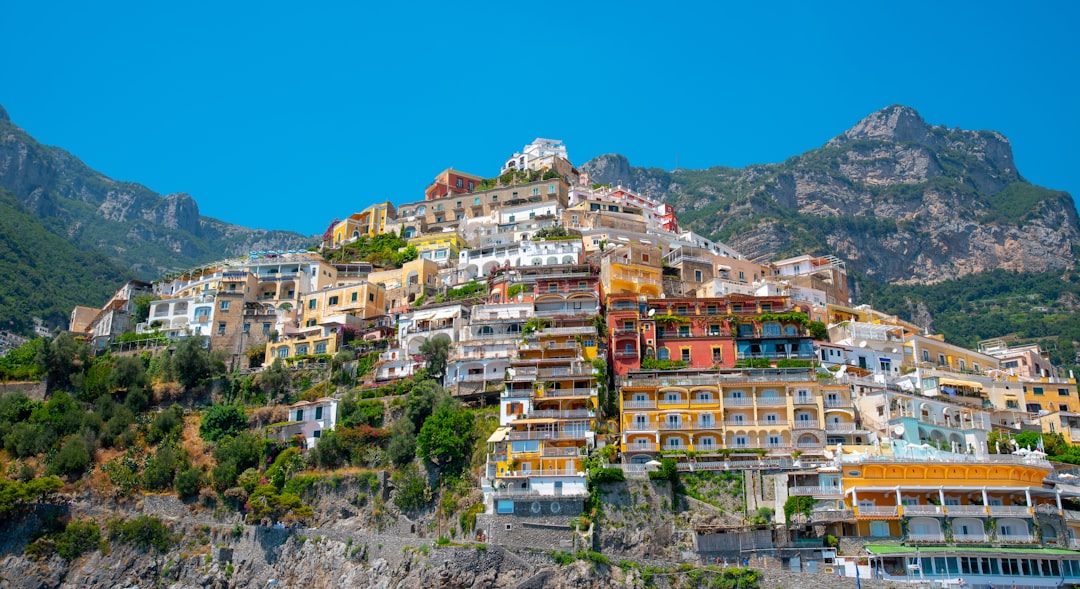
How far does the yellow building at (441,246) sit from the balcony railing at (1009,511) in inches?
1870

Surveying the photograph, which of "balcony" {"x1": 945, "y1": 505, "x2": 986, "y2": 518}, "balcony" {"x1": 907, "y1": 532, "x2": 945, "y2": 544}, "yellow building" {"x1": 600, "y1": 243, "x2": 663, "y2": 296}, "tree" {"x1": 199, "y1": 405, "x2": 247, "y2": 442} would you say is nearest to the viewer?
"balcony" {"x1": 907, "y1": 532, "x2": 945, "y2": 544}

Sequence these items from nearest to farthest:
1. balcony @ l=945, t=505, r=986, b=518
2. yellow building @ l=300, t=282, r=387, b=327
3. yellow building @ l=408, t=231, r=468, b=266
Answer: balcony @ l=945, t=505, r=986, b=518 → yellow building @ l=300, t=282, r=387, b=327 → yellow building @ l=408, t=231, r=468, b=266

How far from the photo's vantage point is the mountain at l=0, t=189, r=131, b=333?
369 feet

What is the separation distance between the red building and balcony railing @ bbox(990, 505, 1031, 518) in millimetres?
62873

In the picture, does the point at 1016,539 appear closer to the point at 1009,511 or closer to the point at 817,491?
the point at 1009,511

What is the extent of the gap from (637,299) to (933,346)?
22765 millimetres

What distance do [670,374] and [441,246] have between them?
35500mm

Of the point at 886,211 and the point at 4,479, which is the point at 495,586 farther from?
the point at 886,211

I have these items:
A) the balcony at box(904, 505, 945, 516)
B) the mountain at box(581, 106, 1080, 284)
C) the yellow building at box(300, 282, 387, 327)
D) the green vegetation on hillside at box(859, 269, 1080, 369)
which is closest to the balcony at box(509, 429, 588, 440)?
the balcony at box(904, 505, 945, 516)

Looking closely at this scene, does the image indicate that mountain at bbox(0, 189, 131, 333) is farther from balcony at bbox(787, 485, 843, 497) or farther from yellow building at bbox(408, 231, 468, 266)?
balcony at bbox(787, 485, 843, 497)

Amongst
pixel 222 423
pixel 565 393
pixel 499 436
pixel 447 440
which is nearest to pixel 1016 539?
pixel 565 393

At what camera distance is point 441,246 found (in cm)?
9044

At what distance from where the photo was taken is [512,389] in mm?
60188

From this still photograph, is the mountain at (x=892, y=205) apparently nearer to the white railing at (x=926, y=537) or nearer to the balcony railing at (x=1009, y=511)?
the balcony railing at (x=1009, y=511)
